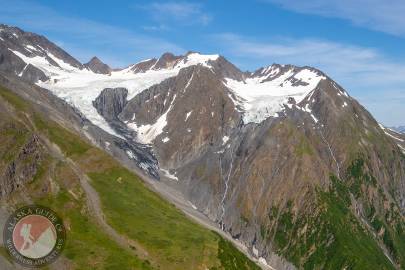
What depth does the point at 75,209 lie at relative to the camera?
160 m

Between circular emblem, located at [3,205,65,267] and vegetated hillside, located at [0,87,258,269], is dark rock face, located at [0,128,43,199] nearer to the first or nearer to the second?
vegetated hillside, located at [0,87,258,269]

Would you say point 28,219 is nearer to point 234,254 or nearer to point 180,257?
point 180,257

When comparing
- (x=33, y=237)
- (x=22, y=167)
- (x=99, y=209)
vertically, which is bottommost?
(x=33, y=237)

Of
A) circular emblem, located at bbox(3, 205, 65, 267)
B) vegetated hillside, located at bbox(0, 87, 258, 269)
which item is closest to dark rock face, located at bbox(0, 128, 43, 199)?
vegetated hillside, located at bbox(0, 87, 258, 269)

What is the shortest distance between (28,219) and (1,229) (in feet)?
66.3

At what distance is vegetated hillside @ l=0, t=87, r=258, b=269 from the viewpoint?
141225 millimetres

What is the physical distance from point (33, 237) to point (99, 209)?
50711mm

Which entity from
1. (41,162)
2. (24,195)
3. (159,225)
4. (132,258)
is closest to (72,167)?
(41,162)

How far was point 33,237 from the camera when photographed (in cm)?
11438

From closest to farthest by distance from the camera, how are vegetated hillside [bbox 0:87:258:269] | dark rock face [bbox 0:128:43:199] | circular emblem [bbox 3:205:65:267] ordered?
1. circular emblem [bbox 3:205:65:267]
2. vegetated hillside [bbox 0:87:258:269]
3. dark rock face [bbox 0:128:43:199]

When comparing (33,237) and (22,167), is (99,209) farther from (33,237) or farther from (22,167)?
(33,237)

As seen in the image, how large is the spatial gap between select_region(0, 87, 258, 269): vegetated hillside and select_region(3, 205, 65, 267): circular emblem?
4.91m

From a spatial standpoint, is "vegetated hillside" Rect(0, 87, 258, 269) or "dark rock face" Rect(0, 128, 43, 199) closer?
"vegetated hillside" Rect(0, 87, 258, 269)

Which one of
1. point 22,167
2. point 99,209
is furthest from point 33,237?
point 22,167
